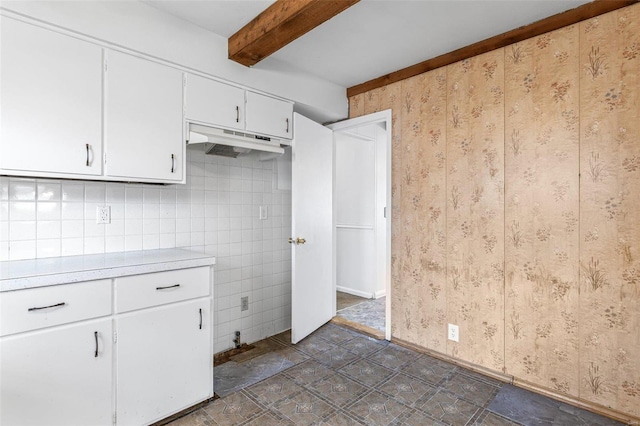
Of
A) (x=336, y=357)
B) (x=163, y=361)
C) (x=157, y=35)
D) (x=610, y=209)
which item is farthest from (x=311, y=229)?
(x=610, y=209)

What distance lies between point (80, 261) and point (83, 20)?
1.29 meters

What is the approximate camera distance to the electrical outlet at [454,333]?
2.58m

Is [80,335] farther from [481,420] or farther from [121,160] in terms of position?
[481,420]

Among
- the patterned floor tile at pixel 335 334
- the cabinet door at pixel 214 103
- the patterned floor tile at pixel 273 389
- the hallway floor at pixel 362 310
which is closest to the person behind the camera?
the patterned floor tile at pixel 273 389

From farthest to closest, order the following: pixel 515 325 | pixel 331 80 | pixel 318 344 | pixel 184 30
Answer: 1. pixel 331 80
2. pixel 318 344
3. pixel 515 325
4. pixel 184 30

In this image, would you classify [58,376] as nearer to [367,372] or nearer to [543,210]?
[367,372]

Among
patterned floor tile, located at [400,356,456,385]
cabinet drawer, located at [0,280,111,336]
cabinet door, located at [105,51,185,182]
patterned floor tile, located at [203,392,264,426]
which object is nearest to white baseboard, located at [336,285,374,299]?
patterned floor tile, located at [400,356,456,385]

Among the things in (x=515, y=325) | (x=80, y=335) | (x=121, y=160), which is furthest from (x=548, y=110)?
(x=80, y=335)

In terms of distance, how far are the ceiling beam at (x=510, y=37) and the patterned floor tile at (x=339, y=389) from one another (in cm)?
248

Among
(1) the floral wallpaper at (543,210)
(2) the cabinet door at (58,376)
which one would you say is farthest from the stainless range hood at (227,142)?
(1) the floral wallpaper at (543,210)

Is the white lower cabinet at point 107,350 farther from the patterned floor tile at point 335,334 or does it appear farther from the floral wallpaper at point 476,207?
the floral wallpaper at point 476,207

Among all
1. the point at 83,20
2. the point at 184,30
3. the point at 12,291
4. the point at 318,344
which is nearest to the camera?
the point at 12,291

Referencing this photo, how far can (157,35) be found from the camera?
202cm

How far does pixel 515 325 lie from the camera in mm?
2283
